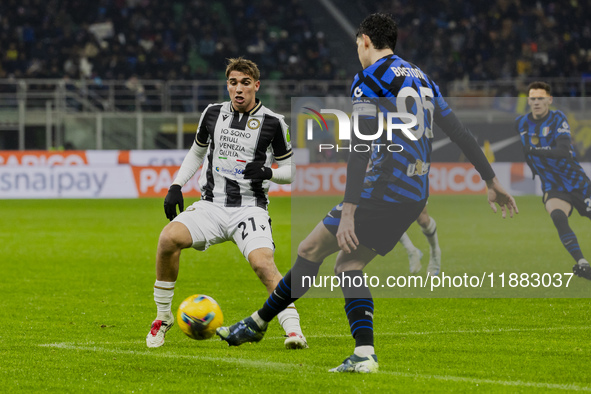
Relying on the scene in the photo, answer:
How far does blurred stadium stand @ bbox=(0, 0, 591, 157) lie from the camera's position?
2583 cm

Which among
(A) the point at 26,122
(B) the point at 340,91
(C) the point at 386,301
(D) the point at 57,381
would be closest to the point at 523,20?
(B) the point at 340,91

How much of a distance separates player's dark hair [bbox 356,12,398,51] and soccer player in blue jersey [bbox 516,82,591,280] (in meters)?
5.21

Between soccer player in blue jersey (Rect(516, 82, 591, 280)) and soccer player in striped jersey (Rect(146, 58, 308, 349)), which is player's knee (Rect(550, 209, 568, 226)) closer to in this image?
soccer player in blue jersey (Rect(516, 82, 591, 280))

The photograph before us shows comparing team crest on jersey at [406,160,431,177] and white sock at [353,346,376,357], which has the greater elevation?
team crest on jersey at [406,160,431,177]

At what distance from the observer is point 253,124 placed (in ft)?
21.2

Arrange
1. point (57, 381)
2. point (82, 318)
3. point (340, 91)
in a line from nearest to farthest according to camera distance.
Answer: point (57, 381)
point (82, 318)
point (340, 91)

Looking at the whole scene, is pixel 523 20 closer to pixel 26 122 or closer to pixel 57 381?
pixel 26 122

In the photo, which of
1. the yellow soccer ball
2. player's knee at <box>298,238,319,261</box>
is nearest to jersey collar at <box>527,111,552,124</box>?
the yellow soccer ball

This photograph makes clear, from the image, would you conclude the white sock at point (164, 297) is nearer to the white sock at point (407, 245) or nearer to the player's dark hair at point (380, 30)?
the player's dark hair at point (380, 30)

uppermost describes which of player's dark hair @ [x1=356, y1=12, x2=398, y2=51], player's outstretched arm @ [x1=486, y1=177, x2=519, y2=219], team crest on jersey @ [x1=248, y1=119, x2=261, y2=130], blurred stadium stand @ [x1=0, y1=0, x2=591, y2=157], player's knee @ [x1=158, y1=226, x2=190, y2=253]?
blurred stadium stand @ [x1=0, y1=0, x2=591, y2=157]

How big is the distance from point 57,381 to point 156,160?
59.4ft

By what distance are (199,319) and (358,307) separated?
1.36 meters

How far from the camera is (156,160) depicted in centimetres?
2295

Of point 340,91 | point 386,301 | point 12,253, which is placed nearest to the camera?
point 386,301
